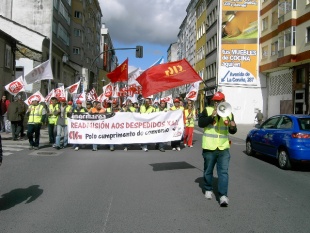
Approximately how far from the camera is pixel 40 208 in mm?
5863

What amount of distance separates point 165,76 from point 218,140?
6977mm

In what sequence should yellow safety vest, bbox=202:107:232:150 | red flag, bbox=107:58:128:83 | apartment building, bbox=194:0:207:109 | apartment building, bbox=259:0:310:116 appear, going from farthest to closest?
1. apartment building, bbox=194:0:207:109
2. apartment building, bbox=259:0:310:116
3. red flag, bbox=107:58:128:83
4. yellow safety vest, bbox=202:107:232:150

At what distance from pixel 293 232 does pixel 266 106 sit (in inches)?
1475

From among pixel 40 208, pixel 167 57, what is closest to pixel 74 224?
pixel 40 208

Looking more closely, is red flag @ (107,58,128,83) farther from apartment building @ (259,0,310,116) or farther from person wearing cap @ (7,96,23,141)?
apartment building @ (259,0,310,116)

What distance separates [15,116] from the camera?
53.4ft

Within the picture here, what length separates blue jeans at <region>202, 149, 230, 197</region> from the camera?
6184 millimetres

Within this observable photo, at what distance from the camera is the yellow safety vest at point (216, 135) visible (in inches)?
248

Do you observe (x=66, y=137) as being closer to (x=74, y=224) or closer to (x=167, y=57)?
(x=74, y=224)

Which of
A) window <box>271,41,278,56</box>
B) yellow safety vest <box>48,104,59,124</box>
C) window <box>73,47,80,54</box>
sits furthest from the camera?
window <box>73,47,80,54</box>

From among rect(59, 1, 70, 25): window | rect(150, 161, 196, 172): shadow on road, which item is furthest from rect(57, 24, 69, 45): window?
rect(150, 161, 196, 172): shadow on road

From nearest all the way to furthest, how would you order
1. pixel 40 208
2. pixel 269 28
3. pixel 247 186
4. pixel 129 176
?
pixel 40 208 → pixel 247 186 → pixel 129 176 → pixel 269 28

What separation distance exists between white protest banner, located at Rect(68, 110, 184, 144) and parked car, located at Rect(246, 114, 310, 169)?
11.5 feet

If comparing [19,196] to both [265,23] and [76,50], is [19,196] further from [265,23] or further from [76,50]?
[76,50]
